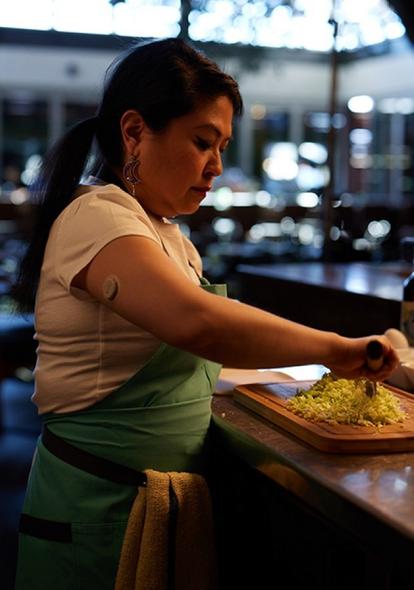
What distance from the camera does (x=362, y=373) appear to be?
1.38 metres

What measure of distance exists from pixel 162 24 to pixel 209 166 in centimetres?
630

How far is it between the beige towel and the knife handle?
0.37m

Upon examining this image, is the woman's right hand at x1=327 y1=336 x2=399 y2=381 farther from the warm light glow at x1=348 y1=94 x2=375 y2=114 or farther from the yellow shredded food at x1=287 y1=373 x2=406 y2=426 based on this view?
the warm light glow at x1=348 y1=94 x2=375 y2=114

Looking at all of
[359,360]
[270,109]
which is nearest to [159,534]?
[359,360]

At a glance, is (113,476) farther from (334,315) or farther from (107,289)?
(334,315)

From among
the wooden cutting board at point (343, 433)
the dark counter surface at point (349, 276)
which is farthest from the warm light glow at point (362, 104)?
the wooden cutting board at point (343, 433)

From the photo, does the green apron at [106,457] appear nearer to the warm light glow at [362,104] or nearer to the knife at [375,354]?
the knife at [375,354]

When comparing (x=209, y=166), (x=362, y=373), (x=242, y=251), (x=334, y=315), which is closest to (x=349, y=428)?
(x=362, y=373)

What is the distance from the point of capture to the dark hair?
4.72 ft

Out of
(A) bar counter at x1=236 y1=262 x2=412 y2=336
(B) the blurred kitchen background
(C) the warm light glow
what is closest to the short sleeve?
(A) bar counter at x1=236 y1=262 x2=412 y2=336

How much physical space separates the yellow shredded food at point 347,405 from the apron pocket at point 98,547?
1.20ft

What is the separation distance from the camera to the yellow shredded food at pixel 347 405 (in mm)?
1434

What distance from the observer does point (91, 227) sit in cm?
133

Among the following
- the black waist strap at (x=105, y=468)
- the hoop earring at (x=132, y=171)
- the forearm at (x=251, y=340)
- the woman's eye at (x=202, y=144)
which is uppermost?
the woman's eye at (x=202, y=144)
